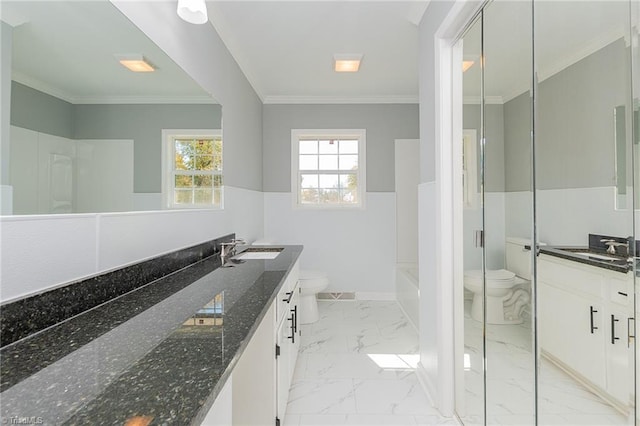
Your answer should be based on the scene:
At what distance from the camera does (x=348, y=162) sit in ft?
14.0

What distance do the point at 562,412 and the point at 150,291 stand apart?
165 cm

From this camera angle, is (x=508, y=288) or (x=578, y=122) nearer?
(x=578, y=122)

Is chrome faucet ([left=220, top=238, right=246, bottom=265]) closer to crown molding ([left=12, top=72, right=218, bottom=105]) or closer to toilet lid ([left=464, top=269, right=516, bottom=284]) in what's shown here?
crown molding ([left=12, top=72, right=218, bottom=105])

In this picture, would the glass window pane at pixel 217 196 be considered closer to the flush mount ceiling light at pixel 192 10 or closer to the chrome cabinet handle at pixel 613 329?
the flush mount ceiling light at pixel 192 10

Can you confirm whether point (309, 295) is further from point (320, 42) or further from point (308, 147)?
point (320, 42)

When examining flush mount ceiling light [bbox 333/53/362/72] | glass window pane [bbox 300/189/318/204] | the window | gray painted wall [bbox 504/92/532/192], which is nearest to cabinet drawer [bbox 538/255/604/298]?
gray painted wall [bbox 504/92/532/192]

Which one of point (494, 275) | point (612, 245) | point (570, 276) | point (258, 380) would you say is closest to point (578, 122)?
point (612, 245)

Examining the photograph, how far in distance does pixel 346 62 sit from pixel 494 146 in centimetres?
191

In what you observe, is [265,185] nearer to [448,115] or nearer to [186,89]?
[186,89]

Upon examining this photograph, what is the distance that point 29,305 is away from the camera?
35.2 inches

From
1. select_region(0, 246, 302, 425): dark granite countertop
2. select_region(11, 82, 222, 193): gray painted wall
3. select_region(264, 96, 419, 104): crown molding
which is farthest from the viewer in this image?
select_region(264, 96, 419, 104): crown molding

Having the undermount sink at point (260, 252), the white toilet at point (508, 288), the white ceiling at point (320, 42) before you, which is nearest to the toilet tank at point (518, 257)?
the white toilet at point (508, 288)

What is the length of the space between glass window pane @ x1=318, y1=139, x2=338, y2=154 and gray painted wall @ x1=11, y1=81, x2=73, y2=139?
331 centimetres

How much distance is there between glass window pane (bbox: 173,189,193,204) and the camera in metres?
1.83
